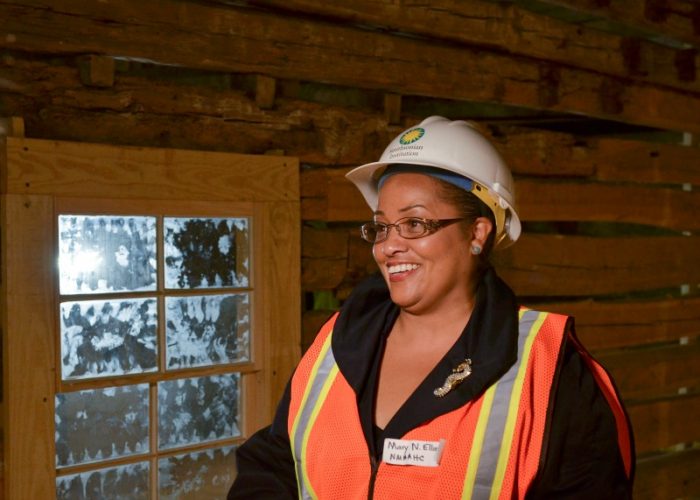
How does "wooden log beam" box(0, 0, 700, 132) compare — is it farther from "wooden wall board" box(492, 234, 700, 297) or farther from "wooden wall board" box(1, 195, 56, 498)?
"wooden wall board" box(492, 234, 700, 297)

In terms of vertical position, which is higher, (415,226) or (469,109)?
(469,109)

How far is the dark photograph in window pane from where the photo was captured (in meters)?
2.97

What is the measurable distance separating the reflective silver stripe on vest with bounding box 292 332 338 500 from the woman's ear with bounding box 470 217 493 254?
20.0 inches

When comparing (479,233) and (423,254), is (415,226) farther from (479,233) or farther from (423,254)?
(479,233)

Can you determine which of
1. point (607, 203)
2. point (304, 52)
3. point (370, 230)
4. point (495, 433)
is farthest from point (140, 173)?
point (607, 203)

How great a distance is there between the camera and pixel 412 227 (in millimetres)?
2121

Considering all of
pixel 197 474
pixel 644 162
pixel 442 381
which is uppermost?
pixel 644 162

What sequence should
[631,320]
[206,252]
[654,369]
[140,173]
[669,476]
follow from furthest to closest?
[669,476], [654,369], [631,320], [206,252], [140,173]

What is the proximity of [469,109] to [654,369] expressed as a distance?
1963mm

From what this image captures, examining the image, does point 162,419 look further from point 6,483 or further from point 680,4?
point 680,4

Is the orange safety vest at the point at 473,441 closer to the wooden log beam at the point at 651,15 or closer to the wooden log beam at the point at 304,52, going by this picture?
the wooden log beam at the point at 304,52

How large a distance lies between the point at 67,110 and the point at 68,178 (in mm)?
262

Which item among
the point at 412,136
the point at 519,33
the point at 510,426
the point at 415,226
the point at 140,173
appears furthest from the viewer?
the point at 519,33

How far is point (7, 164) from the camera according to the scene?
2.66 metres
